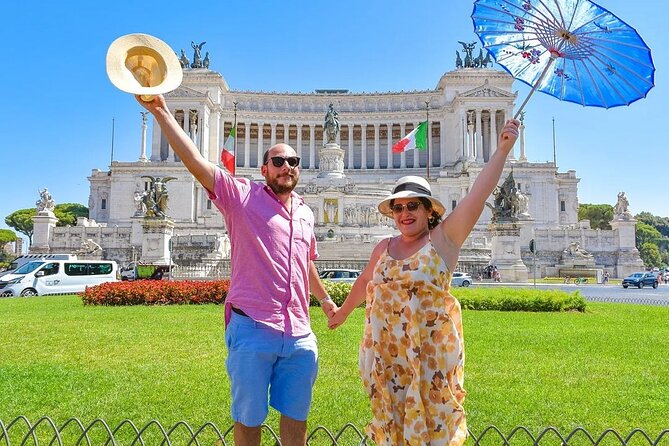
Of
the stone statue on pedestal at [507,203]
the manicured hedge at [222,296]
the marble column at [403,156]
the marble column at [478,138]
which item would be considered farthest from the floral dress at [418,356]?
the marble column at [403,156]

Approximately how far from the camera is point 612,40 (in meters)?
4.45

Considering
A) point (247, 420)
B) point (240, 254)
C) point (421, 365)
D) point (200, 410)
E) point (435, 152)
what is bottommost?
point (200, 410)

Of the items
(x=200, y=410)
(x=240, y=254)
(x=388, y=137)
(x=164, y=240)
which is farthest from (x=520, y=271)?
(x=388, y=137)

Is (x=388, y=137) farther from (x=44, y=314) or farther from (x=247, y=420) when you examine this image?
(x=247, y=420)

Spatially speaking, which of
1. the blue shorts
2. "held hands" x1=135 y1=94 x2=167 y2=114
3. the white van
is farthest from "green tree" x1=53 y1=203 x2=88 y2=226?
the blue shorts

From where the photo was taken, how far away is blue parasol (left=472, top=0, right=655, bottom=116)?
14.5 feet

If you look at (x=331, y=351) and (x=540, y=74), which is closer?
(x=540, y=74)

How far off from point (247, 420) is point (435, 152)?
87229mm

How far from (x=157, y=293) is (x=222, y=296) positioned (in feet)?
7.94

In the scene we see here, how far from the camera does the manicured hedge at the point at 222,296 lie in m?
18.0

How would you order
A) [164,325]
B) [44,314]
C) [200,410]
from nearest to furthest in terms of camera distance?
[200,410] → [164,325] → [44,314]

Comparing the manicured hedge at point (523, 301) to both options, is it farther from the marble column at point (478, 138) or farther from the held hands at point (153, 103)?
the marble column at point (478, 138)

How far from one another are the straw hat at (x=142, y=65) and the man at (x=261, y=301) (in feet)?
0.40

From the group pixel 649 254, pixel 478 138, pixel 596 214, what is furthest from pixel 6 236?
pixel 649 254
